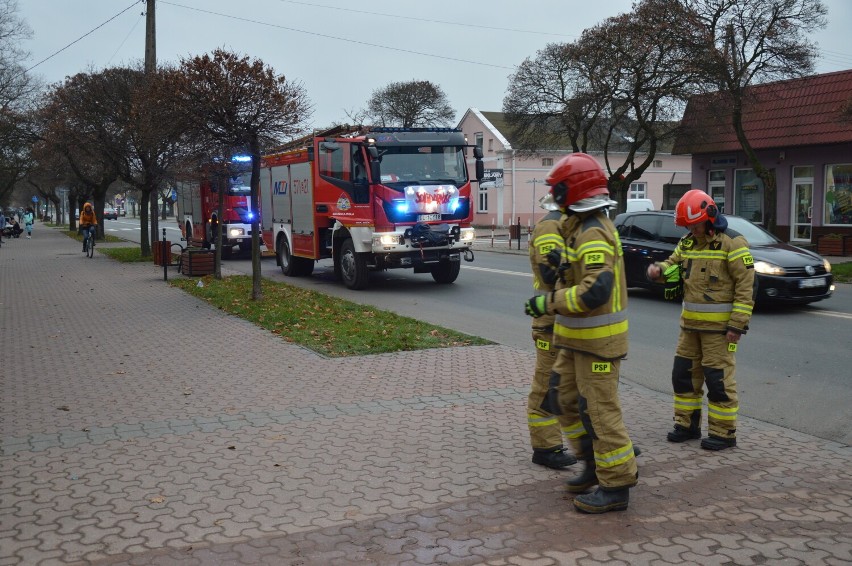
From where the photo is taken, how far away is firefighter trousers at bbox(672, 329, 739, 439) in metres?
5.65

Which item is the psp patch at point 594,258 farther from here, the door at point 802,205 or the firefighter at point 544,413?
the door at point 802,205

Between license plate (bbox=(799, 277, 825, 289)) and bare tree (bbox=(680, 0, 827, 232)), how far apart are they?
1167 cm

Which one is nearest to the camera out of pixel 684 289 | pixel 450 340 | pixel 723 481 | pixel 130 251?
pixel 723 481

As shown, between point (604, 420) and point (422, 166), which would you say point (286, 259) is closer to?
point (422, 166)

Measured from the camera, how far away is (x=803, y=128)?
26891 millimetres

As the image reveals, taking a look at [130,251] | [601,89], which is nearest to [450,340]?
[601,89]

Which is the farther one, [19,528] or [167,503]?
[167,503]

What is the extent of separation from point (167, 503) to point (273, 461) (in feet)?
2.92

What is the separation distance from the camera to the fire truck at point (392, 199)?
15.9 meters

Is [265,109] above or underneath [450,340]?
above

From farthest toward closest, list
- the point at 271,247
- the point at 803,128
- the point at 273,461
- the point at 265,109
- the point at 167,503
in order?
the point at 803,128 → the point at 271,247 → the point at 265,109 → the point at 273,461 → the point at 167,503

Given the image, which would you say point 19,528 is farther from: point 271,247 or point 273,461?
point 271,247

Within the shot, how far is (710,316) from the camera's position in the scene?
5.67 meters

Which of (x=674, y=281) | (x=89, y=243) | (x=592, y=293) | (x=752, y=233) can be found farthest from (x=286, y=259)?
(x=592, y=293)
